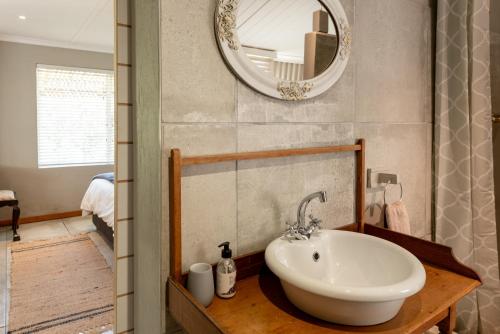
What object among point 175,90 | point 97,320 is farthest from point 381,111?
Answer: point 97,320

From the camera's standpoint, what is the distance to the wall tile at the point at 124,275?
1.18 metres

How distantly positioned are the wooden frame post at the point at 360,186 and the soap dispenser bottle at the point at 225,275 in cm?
76

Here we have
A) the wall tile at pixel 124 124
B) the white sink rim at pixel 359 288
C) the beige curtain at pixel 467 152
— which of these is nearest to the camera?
the white sink rim at pixel 359 288

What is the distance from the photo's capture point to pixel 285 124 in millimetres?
1332

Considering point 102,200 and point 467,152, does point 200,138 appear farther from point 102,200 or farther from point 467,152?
point 102,200

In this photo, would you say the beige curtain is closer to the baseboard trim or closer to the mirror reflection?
the mirror reflection

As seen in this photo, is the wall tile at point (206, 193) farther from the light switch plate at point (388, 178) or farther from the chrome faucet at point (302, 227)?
the light switch plate at point (388, 178)

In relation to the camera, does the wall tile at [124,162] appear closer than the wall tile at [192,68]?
No

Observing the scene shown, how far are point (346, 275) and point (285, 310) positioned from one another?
0.33m

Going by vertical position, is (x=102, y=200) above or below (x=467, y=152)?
below

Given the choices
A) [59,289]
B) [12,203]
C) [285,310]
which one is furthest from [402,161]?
[12,203]

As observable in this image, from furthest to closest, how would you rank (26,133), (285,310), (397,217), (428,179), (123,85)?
(26,133) < (428,179) < (397,217) < (123,85) < (285,310)

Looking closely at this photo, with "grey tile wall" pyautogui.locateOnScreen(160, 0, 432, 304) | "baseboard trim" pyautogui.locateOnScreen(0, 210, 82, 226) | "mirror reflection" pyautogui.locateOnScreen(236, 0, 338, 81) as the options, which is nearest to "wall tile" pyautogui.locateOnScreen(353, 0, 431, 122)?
"grey tile wall" pyautogui.locateOnScreen(160, 0, 432, 304)

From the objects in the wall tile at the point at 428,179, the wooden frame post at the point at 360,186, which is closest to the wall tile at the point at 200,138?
the wooden frame post at the point at 360,186
